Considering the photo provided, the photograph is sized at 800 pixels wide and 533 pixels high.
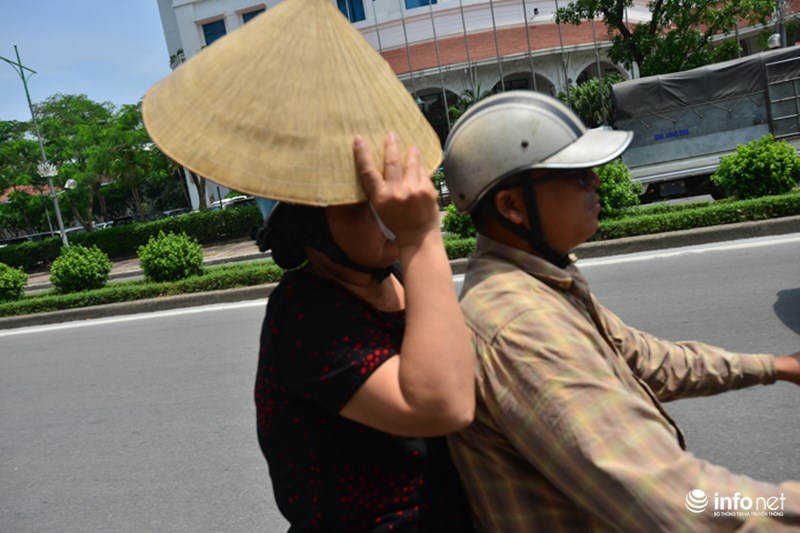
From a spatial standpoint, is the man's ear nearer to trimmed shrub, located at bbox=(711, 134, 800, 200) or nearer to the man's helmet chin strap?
the man's helmet chin strap

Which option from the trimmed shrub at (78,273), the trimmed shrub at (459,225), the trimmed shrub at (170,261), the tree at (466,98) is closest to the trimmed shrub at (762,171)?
the trimmed shrub at (459,225)

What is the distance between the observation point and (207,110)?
1.16 meters

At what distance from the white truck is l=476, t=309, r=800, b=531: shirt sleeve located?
549 inches

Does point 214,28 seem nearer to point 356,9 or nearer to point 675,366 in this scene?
point 356,9

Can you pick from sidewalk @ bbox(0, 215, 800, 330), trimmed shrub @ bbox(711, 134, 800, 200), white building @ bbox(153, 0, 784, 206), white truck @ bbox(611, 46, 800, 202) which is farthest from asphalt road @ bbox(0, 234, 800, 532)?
white building @ bbox(153, 0, 784, 206)

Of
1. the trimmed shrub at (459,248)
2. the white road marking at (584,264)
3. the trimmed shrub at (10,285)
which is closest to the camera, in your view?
the white road marking at (584,264)

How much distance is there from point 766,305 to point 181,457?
4495 mm

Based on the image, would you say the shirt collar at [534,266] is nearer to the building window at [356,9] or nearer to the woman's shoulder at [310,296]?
the woman's shoulder at [310,296]

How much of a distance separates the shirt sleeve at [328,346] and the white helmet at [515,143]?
1.26ft

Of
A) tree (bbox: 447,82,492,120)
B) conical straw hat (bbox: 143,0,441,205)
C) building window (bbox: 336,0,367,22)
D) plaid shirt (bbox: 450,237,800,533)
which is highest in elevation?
building window (bbox: 336,0,367,22)

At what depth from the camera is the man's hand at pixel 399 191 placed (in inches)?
44.8

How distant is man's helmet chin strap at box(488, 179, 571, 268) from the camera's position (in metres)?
1.44

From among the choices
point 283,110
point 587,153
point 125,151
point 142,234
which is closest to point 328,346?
point 283,110

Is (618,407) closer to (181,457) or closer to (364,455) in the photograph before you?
(364,455)
